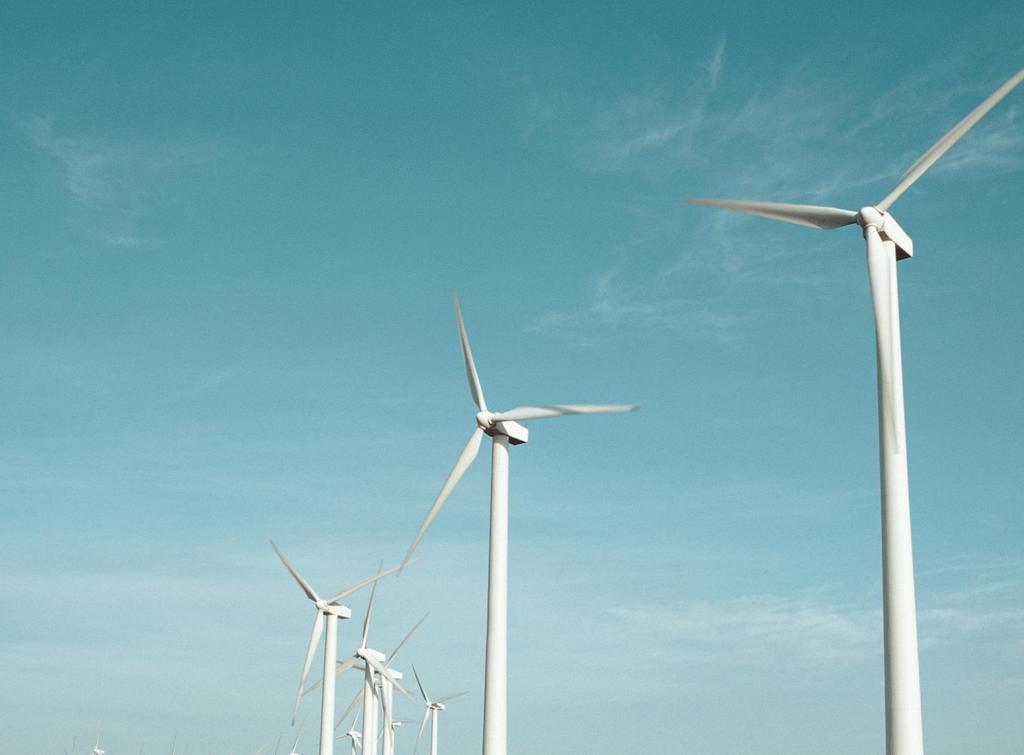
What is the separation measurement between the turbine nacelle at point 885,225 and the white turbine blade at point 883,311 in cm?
16

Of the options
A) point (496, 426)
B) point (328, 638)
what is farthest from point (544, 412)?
point (328, 638)

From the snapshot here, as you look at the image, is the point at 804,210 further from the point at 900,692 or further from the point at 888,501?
the point at 900,692

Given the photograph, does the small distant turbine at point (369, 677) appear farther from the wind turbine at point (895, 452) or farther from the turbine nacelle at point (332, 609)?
the wind turbine at point (895, 452)

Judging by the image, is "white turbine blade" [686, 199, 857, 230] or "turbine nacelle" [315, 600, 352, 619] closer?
"white turbine blade" [686, 199, 857, 230]

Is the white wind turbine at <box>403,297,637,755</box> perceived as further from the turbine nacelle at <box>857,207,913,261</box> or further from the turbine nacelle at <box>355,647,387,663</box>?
the turbine nacelle at <box>355,647,387,663</box>

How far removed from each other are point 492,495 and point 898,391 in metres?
20.1

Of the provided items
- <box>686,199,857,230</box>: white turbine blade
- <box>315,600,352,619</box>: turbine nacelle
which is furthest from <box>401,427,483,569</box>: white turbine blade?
<box>315,600,352,619</box>: turbine nacelle

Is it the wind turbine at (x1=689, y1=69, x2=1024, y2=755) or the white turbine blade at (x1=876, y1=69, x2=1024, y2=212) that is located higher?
the white turbine blade at (x1=876, y1=69, x2=1024, y2=212)

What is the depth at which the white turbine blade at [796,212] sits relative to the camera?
3425 cm

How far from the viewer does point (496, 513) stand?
4594 centimetres

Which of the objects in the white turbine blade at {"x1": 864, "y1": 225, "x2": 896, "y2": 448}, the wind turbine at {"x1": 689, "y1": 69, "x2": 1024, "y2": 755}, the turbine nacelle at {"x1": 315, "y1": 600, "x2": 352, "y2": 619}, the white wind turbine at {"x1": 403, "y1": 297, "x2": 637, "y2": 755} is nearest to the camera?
the wind turbine at {"x1": 689, "y1": 69, "x2": 1024, "y2": 755}

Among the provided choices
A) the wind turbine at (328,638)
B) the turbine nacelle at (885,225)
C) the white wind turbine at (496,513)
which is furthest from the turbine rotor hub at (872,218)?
the wind turbine at (328,638)

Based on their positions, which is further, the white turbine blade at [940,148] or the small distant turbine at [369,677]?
the small distant turbine at [369,677]

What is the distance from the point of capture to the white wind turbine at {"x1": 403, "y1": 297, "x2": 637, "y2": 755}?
142 feet
